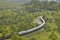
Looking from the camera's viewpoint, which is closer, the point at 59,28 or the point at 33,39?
the point at 33,39

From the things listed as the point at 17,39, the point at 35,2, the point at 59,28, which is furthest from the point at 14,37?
the point at 35,2

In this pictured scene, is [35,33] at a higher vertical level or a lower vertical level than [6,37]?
lower

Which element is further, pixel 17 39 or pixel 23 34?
pixel 23 34

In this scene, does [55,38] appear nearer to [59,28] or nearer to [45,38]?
[45,38]

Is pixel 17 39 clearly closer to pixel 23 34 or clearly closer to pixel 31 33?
pixel 23 34

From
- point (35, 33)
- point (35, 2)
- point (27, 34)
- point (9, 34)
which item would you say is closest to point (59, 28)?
point (35, 33)

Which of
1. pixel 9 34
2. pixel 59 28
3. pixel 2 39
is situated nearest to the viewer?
pixel 2 39

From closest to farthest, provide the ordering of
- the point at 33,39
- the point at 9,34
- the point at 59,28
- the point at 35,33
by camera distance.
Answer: the point at 9,34, the point at 33,39, the point at 35,33, the point at 59,28

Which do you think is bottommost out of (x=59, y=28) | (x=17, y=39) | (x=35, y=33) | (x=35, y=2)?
(x=35, y=2)

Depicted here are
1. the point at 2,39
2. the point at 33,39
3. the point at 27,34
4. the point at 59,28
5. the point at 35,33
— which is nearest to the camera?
the point at 2,39
